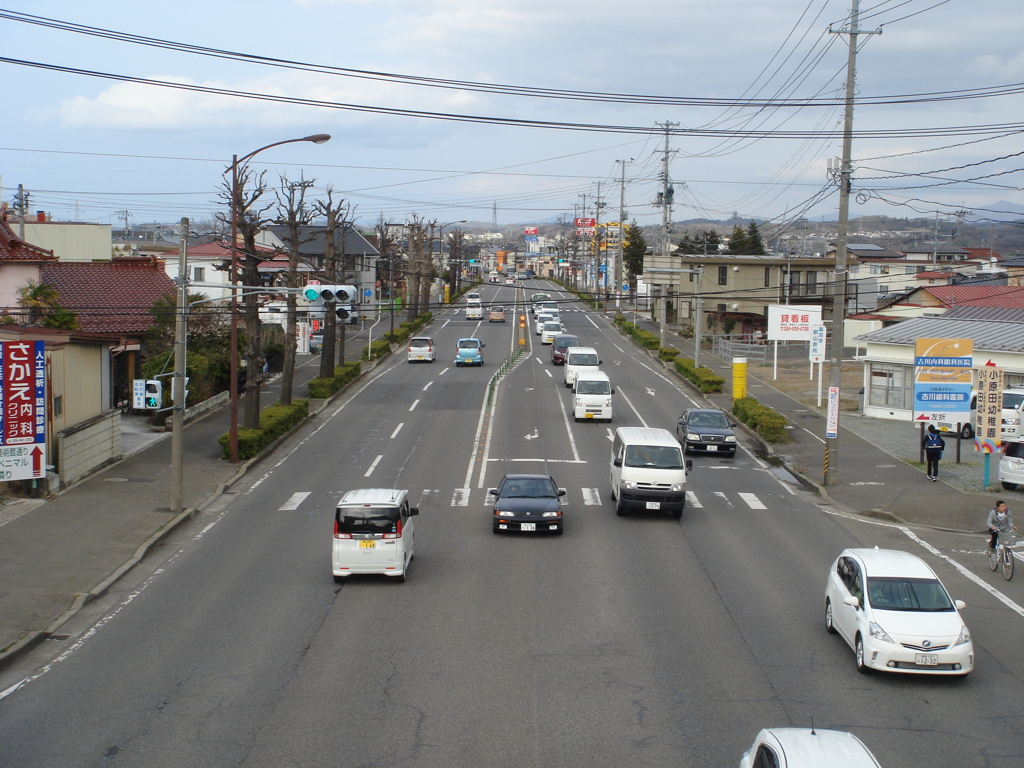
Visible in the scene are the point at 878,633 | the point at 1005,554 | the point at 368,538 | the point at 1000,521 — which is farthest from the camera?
the point at 1005,554

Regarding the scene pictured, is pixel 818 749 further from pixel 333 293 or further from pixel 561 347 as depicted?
pixel 561 347

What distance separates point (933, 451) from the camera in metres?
28.9

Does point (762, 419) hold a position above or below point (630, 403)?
above

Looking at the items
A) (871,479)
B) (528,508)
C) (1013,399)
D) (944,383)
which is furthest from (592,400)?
(528,508)

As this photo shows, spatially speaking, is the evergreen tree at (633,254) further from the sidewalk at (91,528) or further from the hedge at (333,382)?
the sidewalk at (91,528)

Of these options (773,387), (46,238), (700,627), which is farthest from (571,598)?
(46,238)

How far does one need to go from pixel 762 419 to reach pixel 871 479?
758 cm

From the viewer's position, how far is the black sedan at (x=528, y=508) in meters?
22.2

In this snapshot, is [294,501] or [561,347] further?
[561,347]

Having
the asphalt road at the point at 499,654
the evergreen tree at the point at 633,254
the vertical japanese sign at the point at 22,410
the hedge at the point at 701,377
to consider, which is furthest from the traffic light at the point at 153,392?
the evergreen tree at the point at 633,254

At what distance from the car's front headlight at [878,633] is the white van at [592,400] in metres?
26.2

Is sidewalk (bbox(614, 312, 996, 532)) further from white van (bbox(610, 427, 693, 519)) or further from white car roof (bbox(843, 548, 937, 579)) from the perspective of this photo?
white car roof (bbox(843, 548, 937, 579))

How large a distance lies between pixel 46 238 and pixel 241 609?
47.9 meters

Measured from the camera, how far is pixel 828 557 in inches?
827
